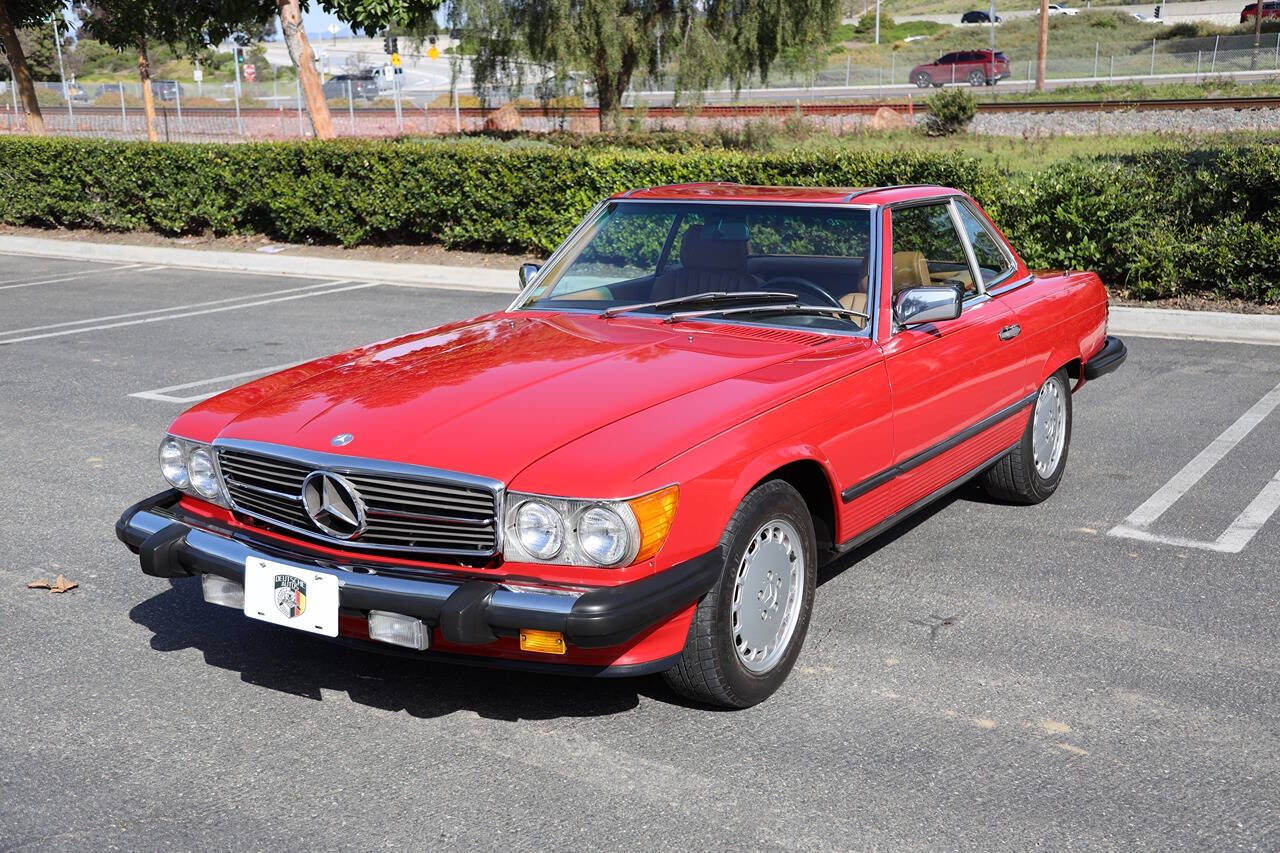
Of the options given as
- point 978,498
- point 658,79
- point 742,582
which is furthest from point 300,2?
point 742,582

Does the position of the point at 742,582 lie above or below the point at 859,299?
below

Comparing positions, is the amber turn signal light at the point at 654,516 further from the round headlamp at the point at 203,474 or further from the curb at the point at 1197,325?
the curb at the point at 1197,325

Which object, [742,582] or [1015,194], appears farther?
[1015,194]

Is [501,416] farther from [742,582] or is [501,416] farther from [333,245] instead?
[333,245]

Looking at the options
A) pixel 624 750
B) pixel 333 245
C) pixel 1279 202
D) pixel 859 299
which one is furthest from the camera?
pixel 333 245

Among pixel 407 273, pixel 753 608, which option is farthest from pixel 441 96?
pixel 753 608

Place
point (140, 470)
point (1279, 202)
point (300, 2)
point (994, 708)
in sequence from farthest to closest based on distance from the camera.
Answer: point (300, 2) < point (1279, 202) < point (140, 470) < point (994, 708)

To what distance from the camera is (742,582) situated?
4012 millimetres

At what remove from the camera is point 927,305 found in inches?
192

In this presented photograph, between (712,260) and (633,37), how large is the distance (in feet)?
83.3

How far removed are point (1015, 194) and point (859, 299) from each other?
8984mm

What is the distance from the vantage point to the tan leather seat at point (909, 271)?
5.34 metres

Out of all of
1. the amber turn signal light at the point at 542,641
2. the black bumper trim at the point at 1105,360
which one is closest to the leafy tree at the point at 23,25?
the black bumper trim at the point at 1105,360

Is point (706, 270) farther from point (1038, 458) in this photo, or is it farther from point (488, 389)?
point (1038, 458)
